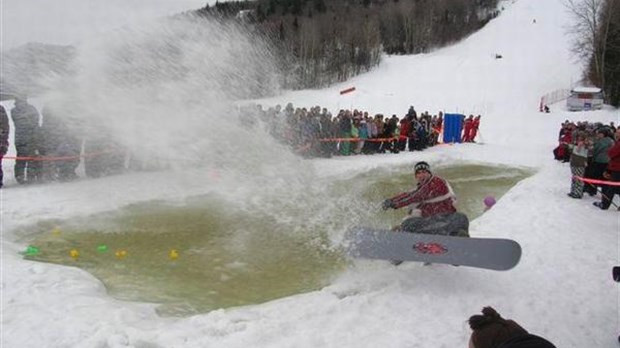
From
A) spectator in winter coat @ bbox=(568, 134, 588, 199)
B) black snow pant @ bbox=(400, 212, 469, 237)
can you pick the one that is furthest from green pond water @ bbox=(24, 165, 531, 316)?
spectator in winter coat @ bbox=(568, 134, 588, 199)

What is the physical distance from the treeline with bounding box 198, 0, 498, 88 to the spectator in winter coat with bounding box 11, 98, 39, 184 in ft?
155

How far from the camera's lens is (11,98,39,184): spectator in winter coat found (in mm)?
12547

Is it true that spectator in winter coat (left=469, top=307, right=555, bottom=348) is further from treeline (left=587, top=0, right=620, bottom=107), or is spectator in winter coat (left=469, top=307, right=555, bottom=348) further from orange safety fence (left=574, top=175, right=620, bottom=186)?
treeline (left=587, top=0, right=620, bottom=107)

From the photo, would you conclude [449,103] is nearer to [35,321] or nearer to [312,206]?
[312,206]

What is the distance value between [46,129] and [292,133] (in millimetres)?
7959

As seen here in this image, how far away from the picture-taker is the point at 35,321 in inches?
226

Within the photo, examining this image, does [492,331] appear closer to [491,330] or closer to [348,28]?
[491,330]

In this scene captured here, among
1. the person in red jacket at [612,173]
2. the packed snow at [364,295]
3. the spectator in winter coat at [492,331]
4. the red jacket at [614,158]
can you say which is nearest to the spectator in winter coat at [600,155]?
the person in red jacket at [612,173]

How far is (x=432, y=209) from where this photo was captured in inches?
320

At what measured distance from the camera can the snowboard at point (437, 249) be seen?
23.0 ft

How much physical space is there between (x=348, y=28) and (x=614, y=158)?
223 feet

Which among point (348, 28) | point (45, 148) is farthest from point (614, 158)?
point (348, 28)

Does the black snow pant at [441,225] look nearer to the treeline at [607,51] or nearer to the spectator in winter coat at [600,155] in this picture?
the spectator in winter coat at [600,155]

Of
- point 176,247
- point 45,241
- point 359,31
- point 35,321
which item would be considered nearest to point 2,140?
point 45,241
